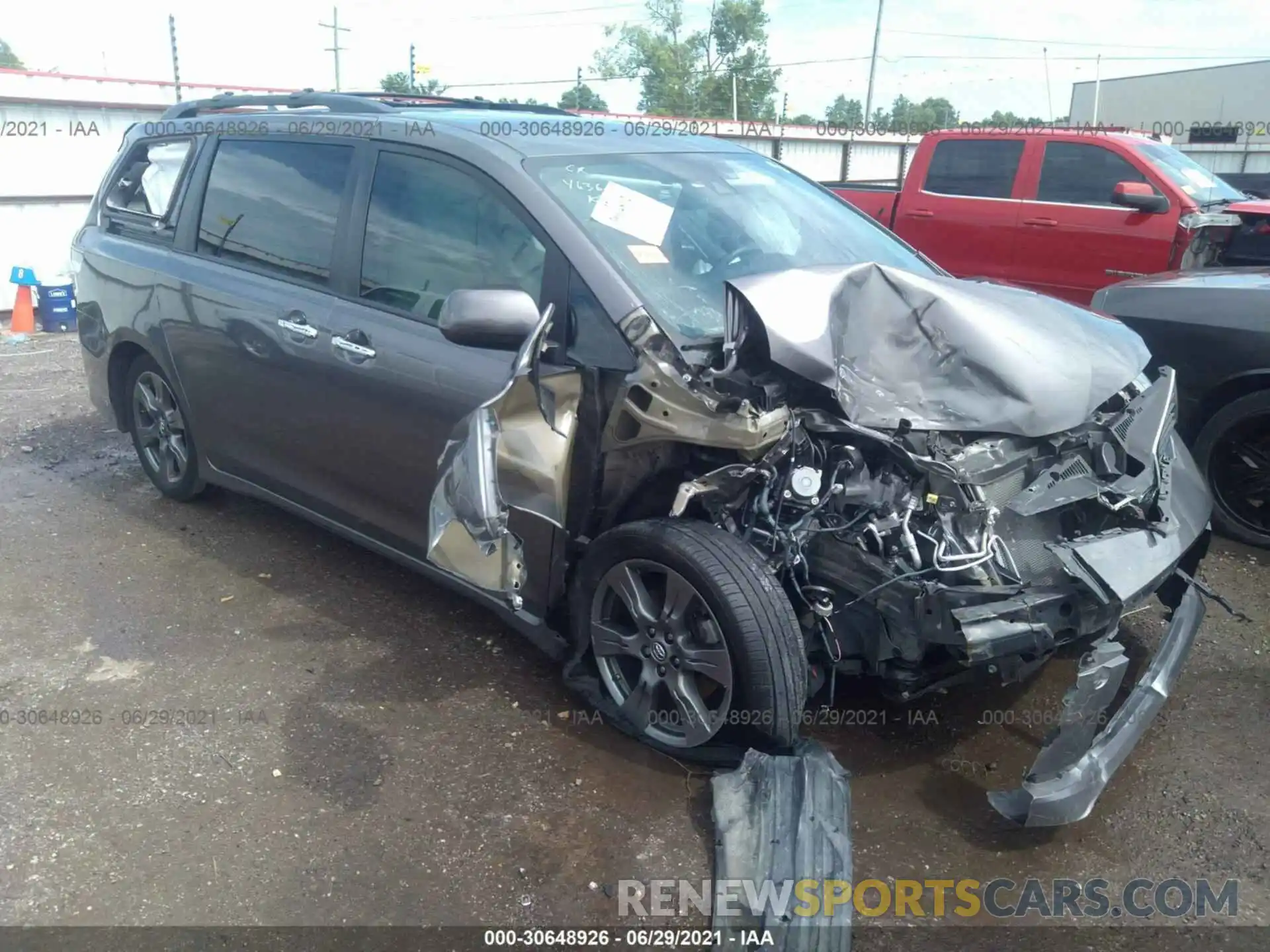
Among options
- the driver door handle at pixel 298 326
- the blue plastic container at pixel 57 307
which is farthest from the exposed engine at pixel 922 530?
the blue plastic container at pixel 57 307

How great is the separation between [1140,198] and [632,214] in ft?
17.1

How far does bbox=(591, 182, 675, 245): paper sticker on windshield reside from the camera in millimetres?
3279

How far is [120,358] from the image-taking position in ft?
16.6

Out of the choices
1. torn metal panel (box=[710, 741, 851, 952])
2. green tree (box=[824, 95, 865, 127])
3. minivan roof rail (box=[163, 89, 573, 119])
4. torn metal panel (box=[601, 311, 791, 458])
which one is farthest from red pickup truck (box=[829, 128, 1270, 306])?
green tree (box=[824, 95, 865, 127])

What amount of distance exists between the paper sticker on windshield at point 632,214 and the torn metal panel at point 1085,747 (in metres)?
1.85

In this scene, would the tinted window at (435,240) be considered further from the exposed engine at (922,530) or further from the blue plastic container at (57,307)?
the blue plastic container at (57,307)

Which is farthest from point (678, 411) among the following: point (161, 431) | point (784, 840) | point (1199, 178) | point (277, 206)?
point (1199, 178)

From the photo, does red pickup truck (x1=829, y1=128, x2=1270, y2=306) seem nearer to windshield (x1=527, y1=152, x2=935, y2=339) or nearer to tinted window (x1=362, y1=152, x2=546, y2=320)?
windshield (x1=527, y1=152, x2=935, y2=339)

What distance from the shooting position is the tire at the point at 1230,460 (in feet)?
14.4

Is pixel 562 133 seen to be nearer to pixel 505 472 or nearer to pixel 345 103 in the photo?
pixel 345 103

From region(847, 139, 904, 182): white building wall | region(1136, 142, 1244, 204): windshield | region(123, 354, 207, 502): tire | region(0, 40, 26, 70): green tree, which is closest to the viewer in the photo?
region(123, 354, 207, 502): tire

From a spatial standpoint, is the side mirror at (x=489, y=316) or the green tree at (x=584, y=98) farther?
the green tree at (x=584, y=98)

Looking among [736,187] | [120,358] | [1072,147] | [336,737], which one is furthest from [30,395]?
[1072,147]

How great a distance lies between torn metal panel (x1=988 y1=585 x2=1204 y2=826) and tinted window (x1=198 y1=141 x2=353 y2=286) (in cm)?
291
